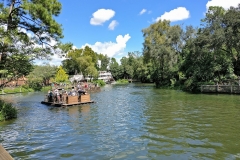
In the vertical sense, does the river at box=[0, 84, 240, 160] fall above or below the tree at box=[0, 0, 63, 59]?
below

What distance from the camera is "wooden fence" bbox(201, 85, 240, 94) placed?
30.8 meters

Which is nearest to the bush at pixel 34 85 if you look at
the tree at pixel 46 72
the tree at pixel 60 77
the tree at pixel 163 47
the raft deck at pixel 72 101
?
Result: the tree at pixel 46 72

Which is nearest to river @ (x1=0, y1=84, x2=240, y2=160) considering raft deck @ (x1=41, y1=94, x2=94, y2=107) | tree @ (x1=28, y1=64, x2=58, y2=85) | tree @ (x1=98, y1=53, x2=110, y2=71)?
raft deck @ (x1=41, y1=94, x2=94, y2=107)

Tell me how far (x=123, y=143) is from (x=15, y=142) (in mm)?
4916

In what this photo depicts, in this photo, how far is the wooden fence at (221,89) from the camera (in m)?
30.8

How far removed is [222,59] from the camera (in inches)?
1410

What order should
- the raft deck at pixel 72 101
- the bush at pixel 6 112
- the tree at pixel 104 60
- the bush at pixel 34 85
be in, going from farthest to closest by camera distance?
the tree at pixel 104 60 < the bush at pixel 34 85 < the raft deck at pixel 72 101 < the bush at pixel 6 112

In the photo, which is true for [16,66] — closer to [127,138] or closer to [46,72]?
[127,138]

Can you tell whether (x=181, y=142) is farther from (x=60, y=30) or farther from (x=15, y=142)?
(x=60, y=30)

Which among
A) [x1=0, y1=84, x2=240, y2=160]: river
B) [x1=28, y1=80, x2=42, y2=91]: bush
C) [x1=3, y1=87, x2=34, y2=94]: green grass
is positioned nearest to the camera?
[x1=0, y1=84, x2=240, y2=160]: river

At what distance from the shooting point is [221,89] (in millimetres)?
32781

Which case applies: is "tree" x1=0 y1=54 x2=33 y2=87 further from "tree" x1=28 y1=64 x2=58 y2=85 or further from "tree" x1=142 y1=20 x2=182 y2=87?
"tree" x1=28 y1=64 x2=58 y2=85

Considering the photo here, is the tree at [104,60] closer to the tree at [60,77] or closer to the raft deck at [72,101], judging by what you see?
the tree at [60,77]

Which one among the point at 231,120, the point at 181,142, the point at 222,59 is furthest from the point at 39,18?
the point at 222,59
